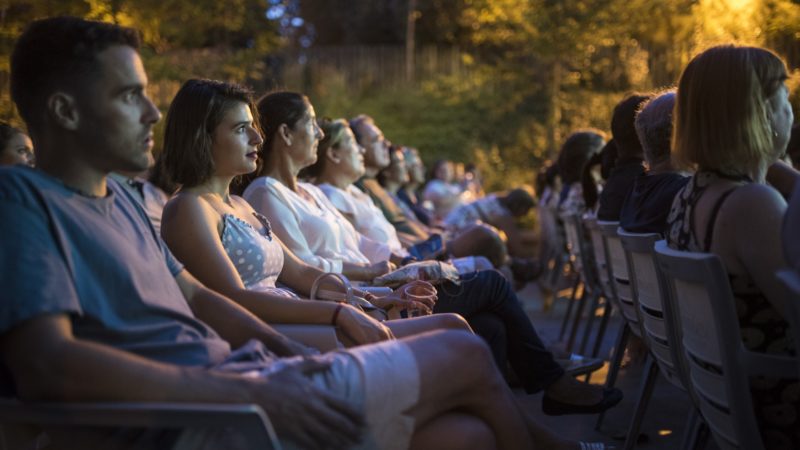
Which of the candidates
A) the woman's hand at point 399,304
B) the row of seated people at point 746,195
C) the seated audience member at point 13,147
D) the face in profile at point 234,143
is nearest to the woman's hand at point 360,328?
the woman's hand at point 399,304

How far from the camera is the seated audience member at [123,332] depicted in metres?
1.98

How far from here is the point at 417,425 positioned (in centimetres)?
233

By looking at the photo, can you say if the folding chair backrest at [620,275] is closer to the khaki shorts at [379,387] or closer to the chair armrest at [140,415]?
the khaki shorts at [379,387]

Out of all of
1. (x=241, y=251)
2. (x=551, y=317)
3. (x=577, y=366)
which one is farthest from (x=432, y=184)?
(x=241, y=251)

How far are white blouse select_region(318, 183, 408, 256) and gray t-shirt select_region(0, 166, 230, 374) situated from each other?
3.45 metres

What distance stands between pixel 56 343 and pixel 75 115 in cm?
57

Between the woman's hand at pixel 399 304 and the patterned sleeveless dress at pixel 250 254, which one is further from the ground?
the patterned sleeveless dress at pixel 250 254

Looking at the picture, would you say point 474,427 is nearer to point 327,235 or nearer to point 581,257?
point 327,235

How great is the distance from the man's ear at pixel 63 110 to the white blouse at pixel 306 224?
2078 millimetres

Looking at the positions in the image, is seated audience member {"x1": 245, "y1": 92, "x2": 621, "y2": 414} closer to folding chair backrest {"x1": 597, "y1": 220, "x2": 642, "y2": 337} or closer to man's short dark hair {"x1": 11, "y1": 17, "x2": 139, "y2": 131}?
folding chair backrest {"x1": 597, "y1": 220, "x2": 642, "y2": 337}

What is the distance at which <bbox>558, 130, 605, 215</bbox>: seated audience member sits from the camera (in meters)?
7.59

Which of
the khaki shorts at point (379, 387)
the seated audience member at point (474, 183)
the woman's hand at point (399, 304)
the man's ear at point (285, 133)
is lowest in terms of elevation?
the seated audience member at point (474, 183)

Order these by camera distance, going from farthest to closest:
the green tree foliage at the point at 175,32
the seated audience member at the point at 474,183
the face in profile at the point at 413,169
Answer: the seated audience member at the point at 474,183, the face in profile at the point at 413,169, the green tree foliage at the point at 175,32

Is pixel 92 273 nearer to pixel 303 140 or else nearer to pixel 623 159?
pixel 303 140
